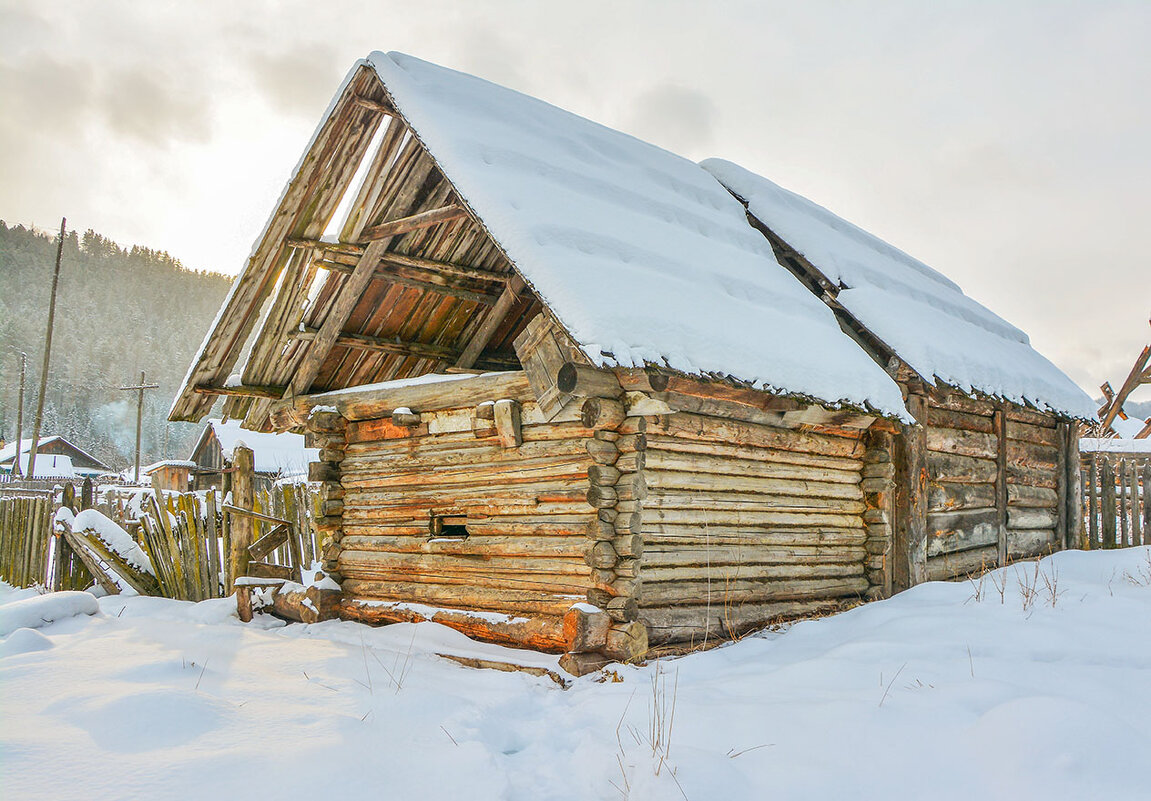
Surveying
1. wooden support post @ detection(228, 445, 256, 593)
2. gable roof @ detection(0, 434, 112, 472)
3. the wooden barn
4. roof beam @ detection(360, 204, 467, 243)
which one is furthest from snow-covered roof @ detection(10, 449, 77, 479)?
roof beam @ detection(360, 204, 467, 243)

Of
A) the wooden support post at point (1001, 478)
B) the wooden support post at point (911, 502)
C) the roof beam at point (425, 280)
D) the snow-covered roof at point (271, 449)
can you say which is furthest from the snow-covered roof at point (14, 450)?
the wooden support post at point (1001, 478)

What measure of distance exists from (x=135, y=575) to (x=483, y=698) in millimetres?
6650

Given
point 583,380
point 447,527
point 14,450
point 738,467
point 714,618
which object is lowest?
point 714,618

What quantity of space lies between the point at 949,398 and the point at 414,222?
611 centimetres

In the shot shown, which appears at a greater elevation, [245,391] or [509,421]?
[245,391]

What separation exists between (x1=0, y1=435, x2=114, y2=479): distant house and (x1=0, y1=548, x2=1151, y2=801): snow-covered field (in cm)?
4685

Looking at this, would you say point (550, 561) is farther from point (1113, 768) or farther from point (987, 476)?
point (987, 476)

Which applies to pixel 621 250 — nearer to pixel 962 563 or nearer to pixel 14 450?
pixel 962 563

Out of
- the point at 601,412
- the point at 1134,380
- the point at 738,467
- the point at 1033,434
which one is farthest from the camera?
the point at 1134,380

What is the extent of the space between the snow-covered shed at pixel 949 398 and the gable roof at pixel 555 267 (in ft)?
1.89

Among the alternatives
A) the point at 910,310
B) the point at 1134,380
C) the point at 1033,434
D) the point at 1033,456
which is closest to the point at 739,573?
the point at 910,310

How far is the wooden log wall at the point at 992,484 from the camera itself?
8.52 metres

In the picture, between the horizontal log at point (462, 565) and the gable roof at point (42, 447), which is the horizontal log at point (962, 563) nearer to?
the horizontal log at point (462, 565)

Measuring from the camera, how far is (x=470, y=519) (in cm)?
719
